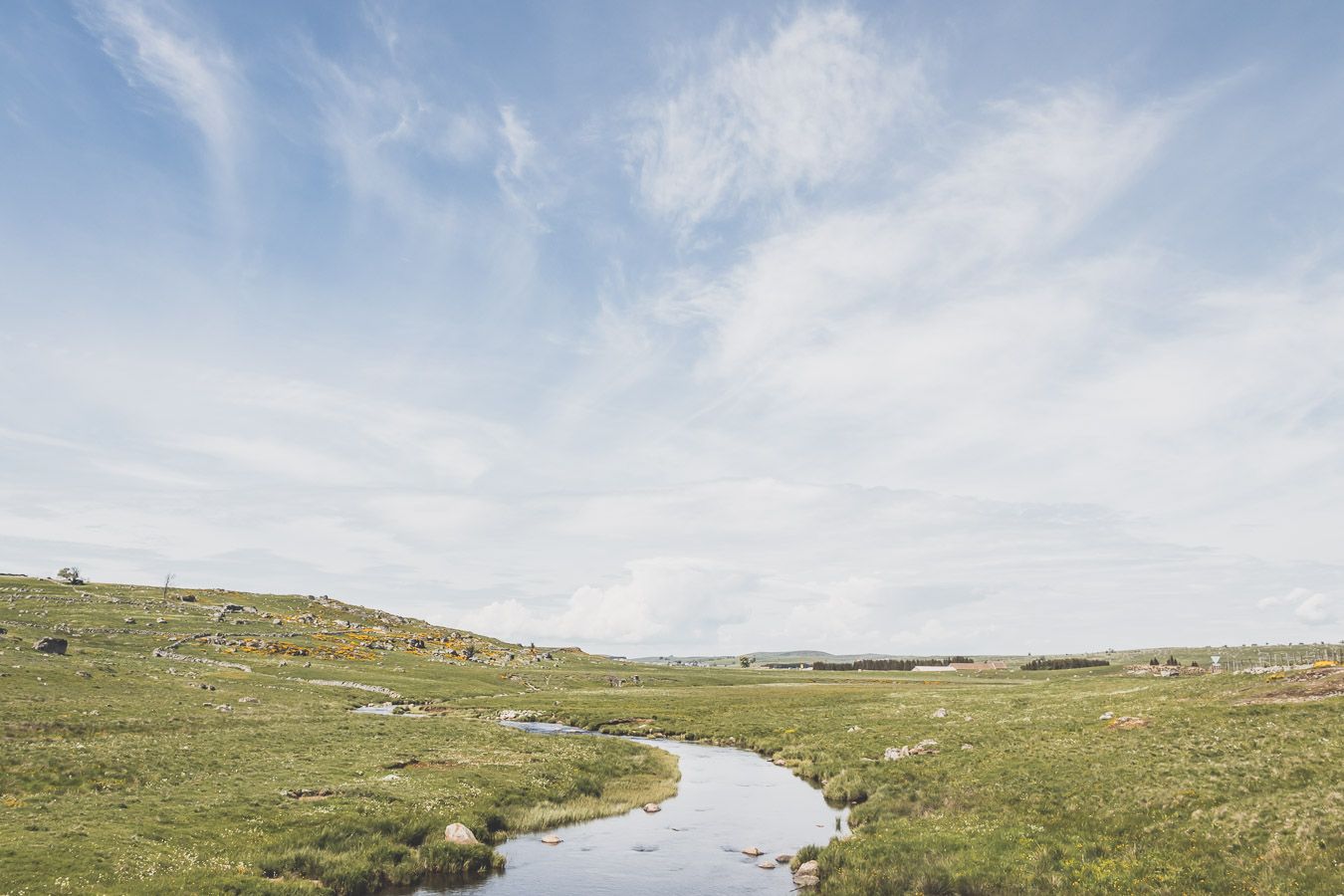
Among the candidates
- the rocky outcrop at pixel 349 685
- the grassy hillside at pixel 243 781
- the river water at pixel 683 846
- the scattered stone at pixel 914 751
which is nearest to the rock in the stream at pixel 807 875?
the river water at pixel 683 846

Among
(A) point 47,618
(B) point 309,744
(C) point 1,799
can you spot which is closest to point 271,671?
(A) point 47,618

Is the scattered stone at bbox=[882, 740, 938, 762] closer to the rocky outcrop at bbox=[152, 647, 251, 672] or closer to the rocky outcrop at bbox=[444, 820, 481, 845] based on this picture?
the rocky outcrop at bbox=[444, 820, 481, 845]

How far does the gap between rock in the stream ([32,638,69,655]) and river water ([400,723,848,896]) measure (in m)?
86.1

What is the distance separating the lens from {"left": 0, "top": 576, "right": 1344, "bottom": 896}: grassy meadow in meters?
24.2

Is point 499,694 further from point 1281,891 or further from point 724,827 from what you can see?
point 1281,891

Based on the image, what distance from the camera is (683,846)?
34219 millimetres

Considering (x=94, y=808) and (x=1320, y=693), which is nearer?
(x=94, y=808)

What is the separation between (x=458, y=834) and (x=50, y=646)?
88.4m

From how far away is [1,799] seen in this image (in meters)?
29.9

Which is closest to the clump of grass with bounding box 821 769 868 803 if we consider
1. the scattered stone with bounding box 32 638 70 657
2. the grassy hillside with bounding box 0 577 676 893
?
the grassy hillside with bounding box 0 577 676 893

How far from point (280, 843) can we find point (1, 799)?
44.4 feet

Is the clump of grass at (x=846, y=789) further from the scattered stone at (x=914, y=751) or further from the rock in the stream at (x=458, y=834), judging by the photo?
the rock in the stream at (x=458, y=834)

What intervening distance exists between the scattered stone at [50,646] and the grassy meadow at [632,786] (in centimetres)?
346

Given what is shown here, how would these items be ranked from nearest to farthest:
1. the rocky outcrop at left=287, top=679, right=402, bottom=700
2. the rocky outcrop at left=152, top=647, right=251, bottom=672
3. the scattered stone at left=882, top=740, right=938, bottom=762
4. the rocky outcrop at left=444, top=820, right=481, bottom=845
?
1. the rocky outcrop at left=444, top=820, right=481, bottom=845
2. the scattered stone at left=882, top=740, right=938, bottom=762
3. the rocky outcrop at left=152, top=647, right=251, bottom=672
4. the rocky outcrop at left=287, top=679, right=402, bottom=700
